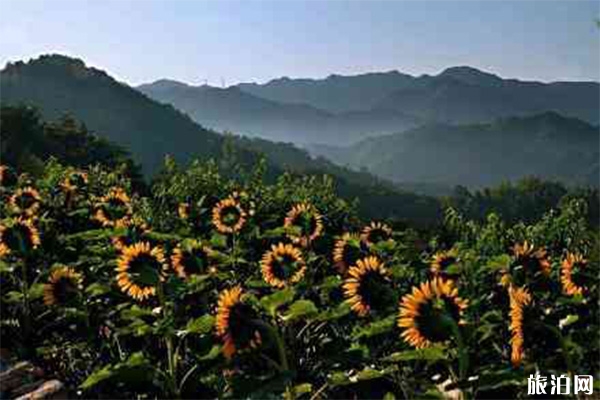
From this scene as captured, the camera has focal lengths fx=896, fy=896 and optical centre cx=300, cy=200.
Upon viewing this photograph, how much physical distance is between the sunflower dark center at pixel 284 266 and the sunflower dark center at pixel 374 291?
0.85m

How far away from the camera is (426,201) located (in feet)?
464

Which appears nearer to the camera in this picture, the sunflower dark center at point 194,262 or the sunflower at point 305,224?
the sunflower dark center at point 194,262

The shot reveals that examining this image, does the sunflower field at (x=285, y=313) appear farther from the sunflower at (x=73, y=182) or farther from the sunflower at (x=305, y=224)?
the sunflower at (x=73, y=182)

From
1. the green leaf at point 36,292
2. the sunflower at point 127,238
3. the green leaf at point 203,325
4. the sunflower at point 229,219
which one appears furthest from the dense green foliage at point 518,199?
the green leaf at point 203,325

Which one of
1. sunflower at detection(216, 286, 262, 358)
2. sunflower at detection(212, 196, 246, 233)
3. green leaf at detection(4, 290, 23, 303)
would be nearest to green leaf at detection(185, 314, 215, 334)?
sunflower at detection(216, 286, 262, 358)

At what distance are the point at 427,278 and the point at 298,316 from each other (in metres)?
1.29

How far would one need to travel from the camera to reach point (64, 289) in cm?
520

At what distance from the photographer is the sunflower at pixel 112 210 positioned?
Result: 6872 mm

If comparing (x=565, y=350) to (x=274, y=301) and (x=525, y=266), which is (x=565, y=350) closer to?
(x=525, y=266)

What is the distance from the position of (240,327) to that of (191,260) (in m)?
1.38

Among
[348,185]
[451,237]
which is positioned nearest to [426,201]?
[348,185]

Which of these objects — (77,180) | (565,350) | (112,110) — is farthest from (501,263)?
(112,110)

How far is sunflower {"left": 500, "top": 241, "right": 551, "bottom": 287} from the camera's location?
14.4 ft

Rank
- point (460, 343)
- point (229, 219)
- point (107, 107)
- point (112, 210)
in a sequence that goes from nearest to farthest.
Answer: point (460, 343) → point (229, 219) → point (112, 210) → point (107, 107)
